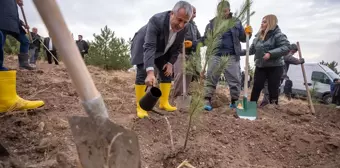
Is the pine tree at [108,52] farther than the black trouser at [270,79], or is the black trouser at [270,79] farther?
the pine tree at [108,52]

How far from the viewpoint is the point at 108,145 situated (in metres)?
0.96

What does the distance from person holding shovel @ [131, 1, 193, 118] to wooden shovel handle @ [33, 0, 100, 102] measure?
4.45 ft

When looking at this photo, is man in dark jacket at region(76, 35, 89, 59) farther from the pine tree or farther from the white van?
the white van

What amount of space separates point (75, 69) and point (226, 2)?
3.67 ft

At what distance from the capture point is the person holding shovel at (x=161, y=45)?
2.37m

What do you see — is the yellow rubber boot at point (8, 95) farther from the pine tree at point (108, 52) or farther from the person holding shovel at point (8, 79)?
the pine tree at point (108, 52)

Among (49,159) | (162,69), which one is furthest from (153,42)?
(49,159)

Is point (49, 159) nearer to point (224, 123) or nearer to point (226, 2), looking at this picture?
point (226, 2)

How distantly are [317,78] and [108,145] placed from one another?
12108mm

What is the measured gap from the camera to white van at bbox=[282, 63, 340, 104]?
405 inches

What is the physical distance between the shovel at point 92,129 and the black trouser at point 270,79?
331 centimetres

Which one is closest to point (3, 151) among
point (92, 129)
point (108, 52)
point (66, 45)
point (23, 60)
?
point (92, 129)

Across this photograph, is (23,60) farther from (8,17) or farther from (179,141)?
(179,141)

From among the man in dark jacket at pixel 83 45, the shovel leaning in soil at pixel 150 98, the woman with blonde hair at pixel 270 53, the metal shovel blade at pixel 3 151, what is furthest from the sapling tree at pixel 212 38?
the man in dark jacket at pixel 83 45
